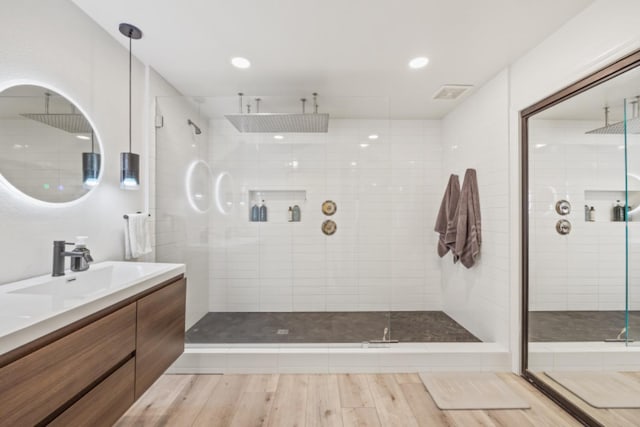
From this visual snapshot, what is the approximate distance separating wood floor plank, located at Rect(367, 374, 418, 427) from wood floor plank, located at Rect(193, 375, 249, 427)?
0.93 m

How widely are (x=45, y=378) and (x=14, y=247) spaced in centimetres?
84

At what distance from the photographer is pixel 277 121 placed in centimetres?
262

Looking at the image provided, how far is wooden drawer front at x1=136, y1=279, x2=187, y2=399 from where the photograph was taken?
140 centimetres

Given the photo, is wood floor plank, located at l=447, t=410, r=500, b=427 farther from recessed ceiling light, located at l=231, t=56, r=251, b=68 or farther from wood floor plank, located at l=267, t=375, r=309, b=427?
recessed ceiling light, located at l=231, t=56, r=251, b=68

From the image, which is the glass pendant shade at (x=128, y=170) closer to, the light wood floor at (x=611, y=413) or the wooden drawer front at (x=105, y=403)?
the wooden drawer front at (x=105, y=403)

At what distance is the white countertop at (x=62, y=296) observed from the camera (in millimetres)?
862

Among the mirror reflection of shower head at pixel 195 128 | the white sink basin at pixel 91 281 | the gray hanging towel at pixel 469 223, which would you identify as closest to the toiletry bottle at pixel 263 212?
the mirror reflection of shower head at pixel 195 128

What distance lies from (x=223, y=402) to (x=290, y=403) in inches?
17.5

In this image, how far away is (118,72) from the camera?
206 centimetres

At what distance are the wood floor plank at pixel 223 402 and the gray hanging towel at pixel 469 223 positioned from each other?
2238 mm

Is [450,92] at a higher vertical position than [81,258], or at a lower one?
higher

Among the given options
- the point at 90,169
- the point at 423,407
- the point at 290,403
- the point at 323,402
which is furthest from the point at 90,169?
the point at 423,407

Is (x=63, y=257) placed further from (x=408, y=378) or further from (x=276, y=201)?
(x=408, y=378)

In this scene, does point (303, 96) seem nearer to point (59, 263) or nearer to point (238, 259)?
point (238, 259)
